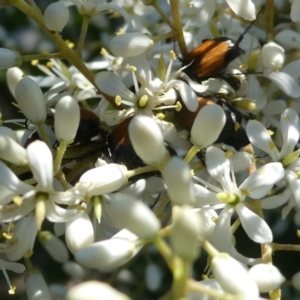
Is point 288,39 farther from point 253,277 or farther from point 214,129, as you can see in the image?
point 253,277

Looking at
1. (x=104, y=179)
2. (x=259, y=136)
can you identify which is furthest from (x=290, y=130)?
(x=104, y=179)

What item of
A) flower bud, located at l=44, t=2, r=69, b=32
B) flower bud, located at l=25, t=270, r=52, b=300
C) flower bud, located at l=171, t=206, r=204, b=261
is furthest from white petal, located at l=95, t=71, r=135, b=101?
flower bud, located at l=171, t=206, r=204, b=261

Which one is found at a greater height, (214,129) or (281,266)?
(214,129)

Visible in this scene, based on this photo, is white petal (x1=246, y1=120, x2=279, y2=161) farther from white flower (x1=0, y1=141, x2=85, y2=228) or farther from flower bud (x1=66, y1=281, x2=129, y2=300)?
Answer: flower bud (x1=66, y1=281, x2=129, y2=300)

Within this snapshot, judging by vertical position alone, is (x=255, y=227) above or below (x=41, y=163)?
below

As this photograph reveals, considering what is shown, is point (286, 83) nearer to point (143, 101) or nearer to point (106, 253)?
point (143, 101)

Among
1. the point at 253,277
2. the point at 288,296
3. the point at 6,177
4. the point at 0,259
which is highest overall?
the point at 6,177

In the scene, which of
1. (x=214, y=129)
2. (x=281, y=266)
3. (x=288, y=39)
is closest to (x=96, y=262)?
(x=214, y=129)
